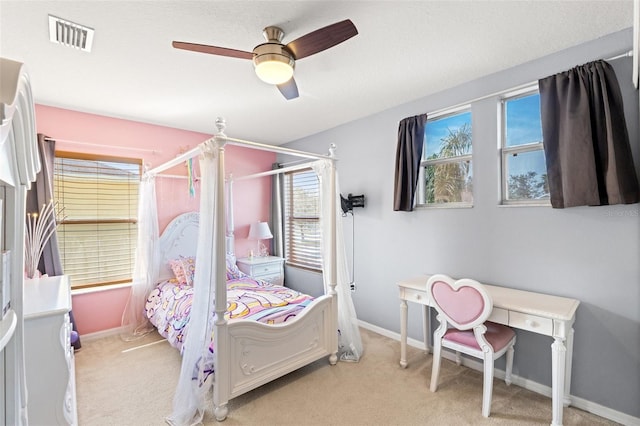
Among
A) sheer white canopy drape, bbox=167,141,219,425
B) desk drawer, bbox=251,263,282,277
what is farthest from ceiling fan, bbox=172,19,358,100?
desk drawer, bbox=251,263,282,277

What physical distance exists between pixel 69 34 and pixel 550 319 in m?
3.60

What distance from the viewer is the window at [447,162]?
287cm

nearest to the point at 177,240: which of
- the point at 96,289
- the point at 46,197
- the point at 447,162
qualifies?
the point at 96,289

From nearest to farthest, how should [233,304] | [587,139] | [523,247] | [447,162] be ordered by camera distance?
[587,139] < [523,247] < [233,304] < [447,162]

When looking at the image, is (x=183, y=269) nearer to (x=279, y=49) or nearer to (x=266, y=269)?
(x=266, y=269)

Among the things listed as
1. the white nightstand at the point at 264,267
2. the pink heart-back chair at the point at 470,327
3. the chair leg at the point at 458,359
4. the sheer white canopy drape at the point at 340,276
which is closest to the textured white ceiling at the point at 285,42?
the sheer white canopy drape at the point at 340,276

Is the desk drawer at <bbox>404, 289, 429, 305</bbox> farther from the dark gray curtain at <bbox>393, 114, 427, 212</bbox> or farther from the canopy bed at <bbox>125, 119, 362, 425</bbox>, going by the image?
the dark gray curtain at <bbox>393, 114, 427, 212</bbox>

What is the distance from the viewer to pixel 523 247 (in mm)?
2432

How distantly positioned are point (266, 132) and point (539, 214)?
3390mm

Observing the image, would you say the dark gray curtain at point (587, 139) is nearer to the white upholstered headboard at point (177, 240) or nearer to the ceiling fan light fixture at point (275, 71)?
the ceiling fan light fixture at point (275, 71)

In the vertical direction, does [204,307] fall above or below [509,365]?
above

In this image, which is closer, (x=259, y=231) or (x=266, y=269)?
(x=266, y=269)

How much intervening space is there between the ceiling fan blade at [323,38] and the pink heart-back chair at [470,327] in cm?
176

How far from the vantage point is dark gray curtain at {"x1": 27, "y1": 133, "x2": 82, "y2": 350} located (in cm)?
299
